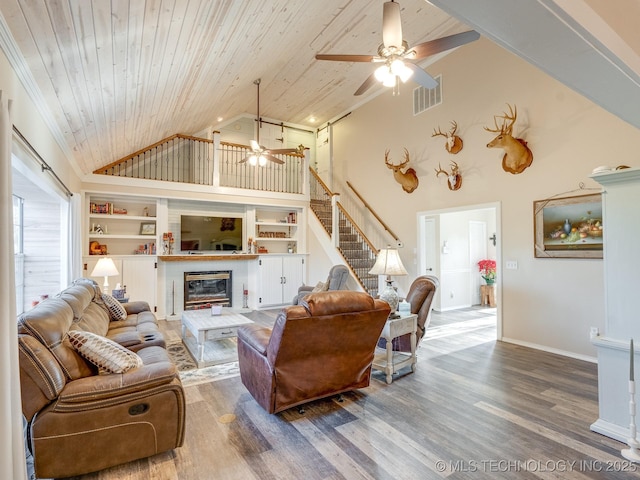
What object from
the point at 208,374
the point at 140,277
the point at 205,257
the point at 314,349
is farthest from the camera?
the point at 205,257

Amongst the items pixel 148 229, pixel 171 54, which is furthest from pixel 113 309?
pixel 171 54

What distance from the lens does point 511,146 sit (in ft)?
15.3

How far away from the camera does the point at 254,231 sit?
7469 millimetres

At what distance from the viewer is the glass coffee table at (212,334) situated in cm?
395

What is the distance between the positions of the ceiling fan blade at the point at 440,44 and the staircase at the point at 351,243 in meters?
4.08

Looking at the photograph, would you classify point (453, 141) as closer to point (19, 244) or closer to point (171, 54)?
point (171, 54)

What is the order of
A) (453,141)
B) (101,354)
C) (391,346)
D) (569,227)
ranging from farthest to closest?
(453,141) < (569,227) < (391,346) < (101,354)

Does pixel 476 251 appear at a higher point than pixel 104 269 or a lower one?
higher

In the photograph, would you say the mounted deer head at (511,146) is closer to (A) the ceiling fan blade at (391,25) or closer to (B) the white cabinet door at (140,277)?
(A) the ceiling fan blade at (391,25)

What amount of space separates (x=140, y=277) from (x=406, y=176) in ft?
17.9

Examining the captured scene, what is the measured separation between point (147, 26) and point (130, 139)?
3315 millimetres

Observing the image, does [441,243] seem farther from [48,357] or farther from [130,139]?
[48,357]

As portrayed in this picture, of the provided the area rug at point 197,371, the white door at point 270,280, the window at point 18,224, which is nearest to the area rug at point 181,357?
the area rug at point 197,371

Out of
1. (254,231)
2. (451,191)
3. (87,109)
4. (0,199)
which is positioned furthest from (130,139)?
(451,191)
